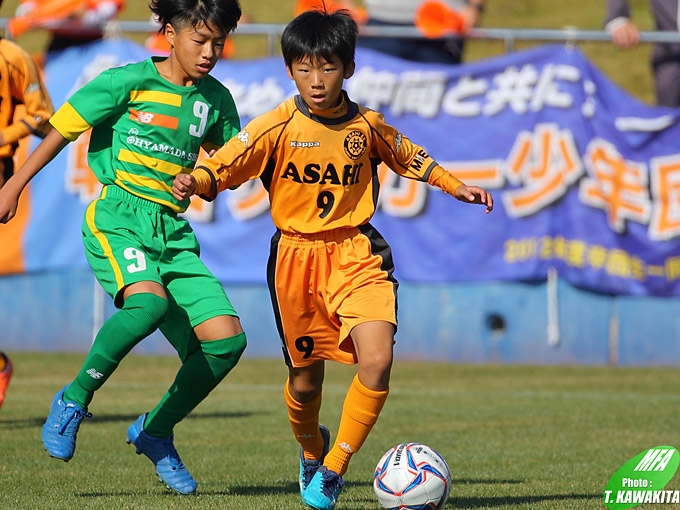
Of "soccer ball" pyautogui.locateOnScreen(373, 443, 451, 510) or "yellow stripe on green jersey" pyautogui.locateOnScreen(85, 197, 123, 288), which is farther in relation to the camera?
"yellow stripe on green jersey" pyautogui.locateOnScreen(85, 197, 123, 288)

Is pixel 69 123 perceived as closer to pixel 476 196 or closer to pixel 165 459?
pixel 165 459

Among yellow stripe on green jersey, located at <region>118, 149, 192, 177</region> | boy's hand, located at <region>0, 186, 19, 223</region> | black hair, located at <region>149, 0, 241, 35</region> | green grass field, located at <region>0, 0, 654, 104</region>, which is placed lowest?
green grass field, located at <region>0, 0, 654, 104</region>

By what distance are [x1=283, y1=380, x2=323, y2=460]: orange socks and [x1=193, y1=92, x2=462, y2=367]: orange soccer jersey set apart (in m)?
0.22

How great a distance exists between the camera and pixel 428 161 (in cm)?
561

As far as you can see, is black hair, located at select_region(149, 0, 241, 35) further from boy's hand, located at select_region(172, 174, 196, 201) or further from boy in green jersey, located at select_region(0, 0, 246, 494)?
boy's hand, located at select_region(172, 174, 196, 201)

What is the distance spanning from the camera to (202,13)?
545cm

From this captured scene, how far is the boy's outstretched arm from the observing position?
17.4ft

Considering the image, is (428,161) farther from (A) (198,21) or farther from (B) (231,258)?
(B) (231,258)

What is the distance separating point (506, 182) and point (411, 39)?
1.86 metres

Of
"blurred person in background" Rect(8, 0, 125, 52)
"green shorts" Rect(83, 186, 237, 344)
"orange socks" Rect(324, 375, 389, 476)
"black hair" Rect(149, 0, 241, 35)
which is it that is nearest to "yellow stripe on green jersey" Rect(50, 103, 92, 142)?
"green shorts" Rect(83, 186, 237, 344)

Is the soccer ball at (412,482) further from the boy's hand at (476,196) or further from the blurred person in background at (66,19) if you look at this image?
the blurred person in background at (66,19)

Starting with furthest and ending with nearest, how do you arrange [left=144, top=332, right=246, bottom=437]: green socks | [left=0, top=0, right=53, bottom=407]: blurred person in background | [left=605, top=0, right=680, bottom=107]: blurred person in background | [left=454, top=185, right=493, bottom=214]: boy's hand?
[left=605, top=0, right=680, bottom=107]: blurred person in background
[left=0, top=0, right=53, bottom=407]: blurred person in background
[left=144, top=332, right=246, bottom=437]: green socks
[left=454, top=185, right=493, bottom=214]: boy's hand

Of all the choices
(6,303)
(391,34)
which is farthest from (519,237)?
(6,303)

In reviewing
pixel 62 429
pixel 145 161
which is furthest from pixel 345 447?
pixel 145 161
